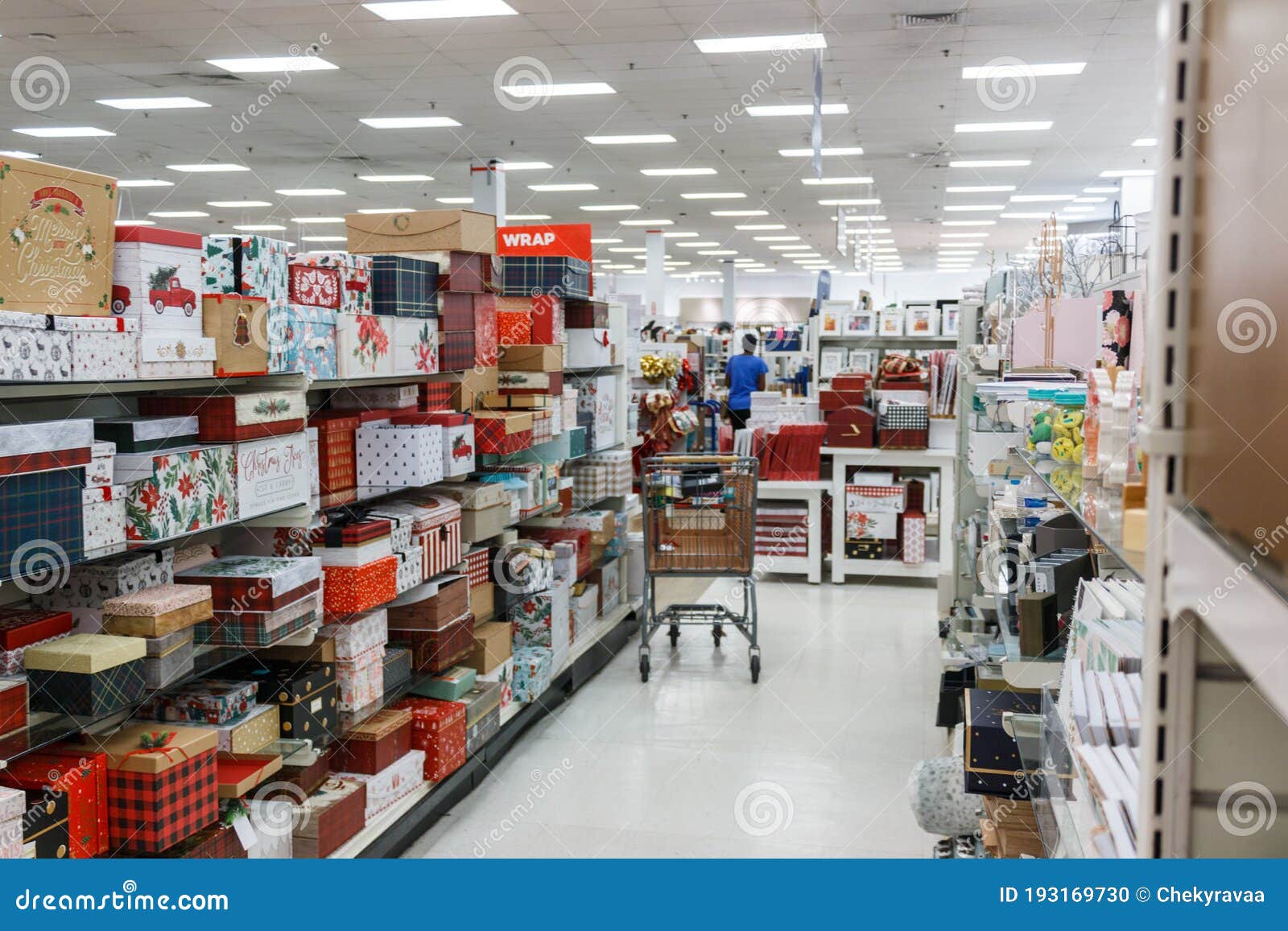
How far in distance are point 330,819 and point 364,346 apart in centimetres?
154

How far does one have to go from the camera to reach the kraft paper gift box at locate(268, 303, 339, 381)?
314cm

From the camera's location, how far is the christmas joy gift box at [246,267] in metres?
2.86

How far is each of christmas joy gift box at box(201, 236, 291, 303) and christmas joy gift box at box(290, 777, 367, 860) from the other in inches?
58.6

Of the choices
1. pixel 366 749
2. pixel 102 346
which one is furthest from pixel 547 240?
pixel 102 346

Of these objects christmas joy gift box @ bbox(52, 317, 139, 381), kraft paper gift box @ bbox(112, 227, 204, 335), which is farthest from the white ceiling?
christmas joy gift box @ bbox(52, 317, 139, 381)

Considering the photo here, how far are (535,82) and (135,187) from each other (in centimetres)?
900

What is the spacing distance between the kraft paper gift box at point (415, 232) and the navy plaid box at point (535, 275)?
0.72 metres

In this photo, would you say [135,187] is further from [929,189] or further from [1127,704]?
[1127,704]

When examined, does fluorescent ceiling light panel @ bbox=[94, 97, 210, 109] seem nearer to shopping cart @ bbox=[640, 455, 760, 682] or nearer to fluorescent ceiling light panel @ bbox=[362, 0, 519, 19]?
fluorescent ceiling light panel @ bbox=[362, 0, 519, 19]

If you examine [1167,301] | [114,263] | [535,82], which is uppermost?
[535,82]

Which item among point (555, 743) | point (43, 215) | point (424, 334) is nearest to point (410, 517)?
point (424, 334)

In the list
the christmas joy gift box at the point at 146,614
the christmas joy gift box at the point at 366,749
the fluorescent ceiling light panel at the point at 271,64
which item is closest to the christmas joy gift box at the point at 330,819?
the christmas joy gift box at the point at 366,749

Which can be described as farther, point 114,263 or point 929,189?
point 929,189
